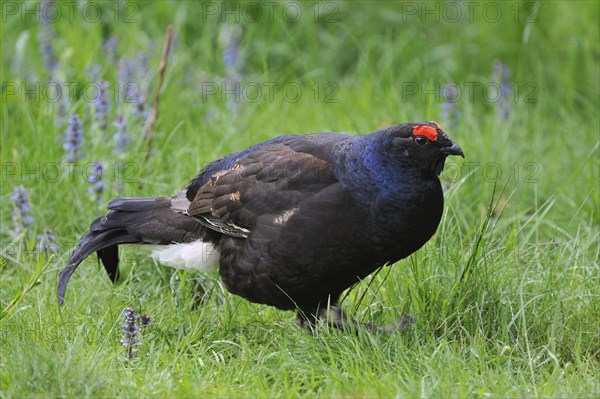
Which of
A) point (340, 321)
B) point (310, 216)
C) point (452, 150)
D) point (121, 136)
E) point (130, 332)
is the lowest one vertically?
point (340, 321)

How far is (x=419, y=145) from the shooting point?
4066mm

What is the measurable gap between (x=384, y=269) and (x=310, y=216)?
2.52 ft

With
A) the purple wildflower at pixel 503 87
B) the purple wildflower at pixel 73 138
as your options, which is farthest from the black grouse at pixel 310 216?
the purple wildflower at pixel 503 87

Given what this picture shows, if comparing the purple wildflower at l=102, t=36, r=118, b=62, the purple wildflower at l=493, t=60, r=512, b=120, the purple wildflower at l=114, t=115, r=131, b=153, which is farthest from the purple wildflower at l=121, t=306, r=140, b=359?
the purple wildflower at l=493, t=60, r=512, b=120

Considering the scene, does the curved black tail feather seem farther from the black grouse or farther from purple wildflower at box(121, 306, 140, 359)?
purple wildflower at box(121, 306, 140, 359)

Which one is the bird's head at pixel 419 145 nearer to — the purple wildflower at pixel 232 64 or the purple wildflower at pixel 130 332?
the purple wildflower at pixel 130 332

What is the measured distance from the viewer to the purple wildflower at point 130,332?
404cm

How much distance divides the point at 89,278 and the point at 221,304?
68cm

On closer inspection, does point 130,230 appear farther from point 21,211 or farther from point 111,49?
point 111,49

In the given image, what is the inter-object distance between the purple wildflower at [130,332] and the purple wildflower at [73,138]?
1.61 metres

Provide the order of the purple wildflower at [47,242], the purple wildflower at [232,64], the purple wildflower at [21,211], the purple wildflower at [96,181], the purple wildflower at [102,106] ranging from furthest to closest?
the purple wildflower at [232,64], the purple wildflower at [102,106], the purple wildflower at [96,181], the purple wildflower at [21,211], the purple wildflower at [47,242]

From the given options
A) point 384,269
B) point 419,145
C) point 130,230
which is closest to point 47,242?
point 130,230

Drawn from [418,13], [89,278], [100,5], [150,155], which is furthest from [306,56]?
[89,278]

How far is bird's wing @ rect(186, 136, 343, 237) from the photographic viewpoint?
4203mm
